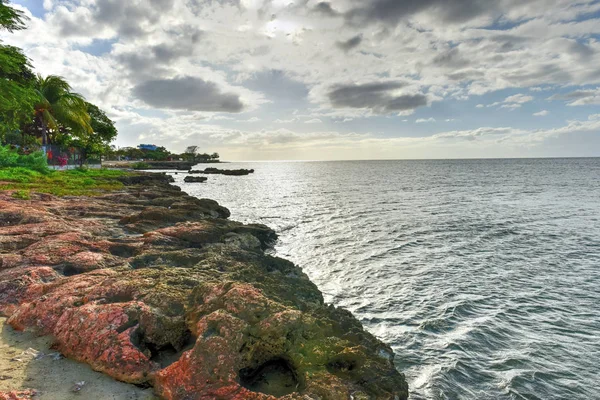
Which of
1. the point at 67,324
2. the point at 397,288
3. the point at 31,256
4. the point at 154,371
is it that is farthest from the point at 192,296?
the point at 397,288

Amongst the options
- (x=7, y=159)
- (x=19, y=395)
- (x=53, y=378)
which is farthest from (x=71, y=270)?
(x=7, y=159)

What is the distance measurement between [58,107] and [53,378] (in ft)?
210

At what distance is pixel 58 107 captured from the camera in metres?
55.2

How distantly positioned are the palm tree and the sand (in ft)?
192

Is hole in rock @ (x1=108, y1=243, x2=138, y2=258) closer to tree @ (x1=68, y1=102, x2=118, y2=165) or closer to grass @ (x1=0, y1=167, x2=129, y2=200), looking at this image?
grass @ (x1=0, y1=167, x2=129, y2=200)

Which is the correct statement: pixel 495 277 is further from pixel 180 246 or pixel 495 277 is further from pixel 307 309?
pixel 180 246

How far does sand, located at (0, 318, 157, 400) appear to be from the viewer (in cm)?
498

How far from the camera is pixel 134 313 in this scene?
621 centimetres

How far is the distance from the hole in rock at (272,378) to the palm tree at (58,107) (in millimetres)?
61184

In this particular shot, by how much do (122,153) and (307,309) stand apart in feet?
677

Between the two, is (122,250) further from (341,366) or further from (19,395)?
(341,366)

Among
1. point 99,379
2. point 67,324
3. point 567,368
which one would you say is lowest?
point 567,368

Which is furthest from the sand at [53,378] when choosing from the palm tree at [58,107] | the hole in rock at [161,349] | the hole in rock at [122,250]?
the palm tree at [58,107]

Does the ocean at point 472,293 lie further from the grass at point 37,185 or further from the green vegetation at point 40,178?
the green vegetation at point 40,178
